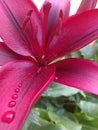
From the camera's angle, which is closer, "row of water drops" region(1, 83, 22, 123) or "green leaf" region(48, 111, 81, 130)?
"row of water drops" region(1, 83, 22, 123)

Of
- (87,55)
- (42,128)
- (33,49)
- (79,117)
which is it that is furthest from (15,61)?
(87,55)

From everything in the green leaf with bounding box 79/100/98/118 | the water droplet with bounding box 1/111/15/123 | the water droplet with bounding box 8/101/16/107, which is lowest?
the green leaf with bounding box 79/100/98/118

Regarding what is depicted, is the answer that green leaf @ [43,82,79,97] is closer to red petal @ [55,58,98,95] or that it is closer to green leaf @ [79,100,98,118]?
green leaf @ [79,100,98,118]

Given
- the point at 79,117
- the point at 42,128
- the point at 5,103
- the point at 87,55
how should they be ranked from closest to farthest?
the point at 5,103
the point at 42,128
the point at 79,117
the point at 87,55

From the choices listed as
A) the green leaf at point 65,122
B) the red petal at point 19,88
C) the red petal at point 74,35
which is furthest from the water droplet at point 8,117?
the green leaf at point 65,122

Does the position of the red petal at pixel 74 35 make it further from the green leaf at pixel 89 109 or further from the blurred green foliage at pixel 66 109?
the green leaf at pixel 89 109

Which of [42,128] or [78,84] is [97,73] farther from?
[42,128]

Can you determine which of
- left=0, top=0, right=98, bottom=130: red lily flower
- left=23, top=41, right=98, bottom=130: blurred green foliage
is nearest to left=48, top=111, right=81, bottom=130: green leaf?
left=23, top=41, right=98, bottom=130: blurred green foliage

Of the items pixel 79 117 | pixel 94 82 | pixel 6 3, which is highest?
pixel 6 3
